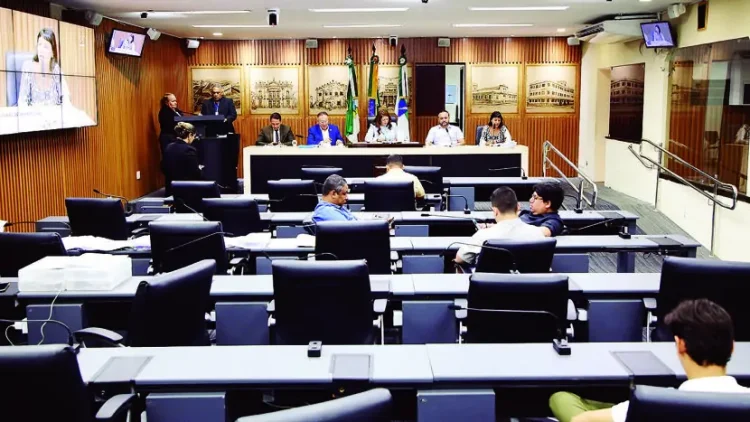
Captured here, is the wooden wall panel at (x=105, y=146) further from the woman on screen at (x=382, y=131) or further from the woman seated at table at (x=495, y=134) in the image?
the woman seated at table at (x=495, y=134)

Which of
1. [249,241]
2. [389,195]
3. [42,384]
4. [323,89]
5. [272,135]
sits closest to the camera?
[42,384]

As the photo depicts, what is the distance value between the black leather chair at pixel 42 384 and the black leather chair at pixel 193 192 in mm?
5050

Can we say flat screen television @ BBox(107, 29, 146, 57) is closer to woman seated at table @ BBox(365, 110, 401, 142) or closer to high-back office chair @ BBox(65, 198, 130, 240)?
woman seated at table @ BBox(365, 110, 401, 142)

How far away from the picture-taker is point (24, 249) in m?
4.79

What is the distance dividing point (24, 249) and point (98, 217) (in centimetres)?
166

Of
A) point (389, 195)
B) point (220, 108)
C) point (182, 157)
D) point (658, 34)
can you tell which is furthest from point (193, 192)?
point (220, 108)

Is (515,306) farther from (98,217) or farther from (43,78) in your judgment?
(43,78)

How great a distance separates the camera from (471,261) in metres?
5.15

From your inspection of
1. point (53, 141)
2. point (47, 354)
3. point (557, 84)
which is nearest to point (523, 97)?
point (557, 84)

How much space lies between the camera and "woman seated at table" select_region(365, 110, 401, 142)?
12.7 metres

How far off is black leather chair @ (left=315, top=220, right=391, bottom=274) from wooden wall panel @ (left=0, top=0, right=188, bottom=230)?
5368mm

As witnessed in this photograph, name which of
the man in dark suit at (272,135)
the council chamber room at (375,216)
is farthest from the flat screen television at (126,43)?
the man in dark suit at (272,135)

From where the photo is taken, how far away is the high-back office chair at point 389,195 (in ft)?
23.6

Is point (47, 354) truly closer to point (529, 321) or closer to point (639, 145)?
point (529, 321)
